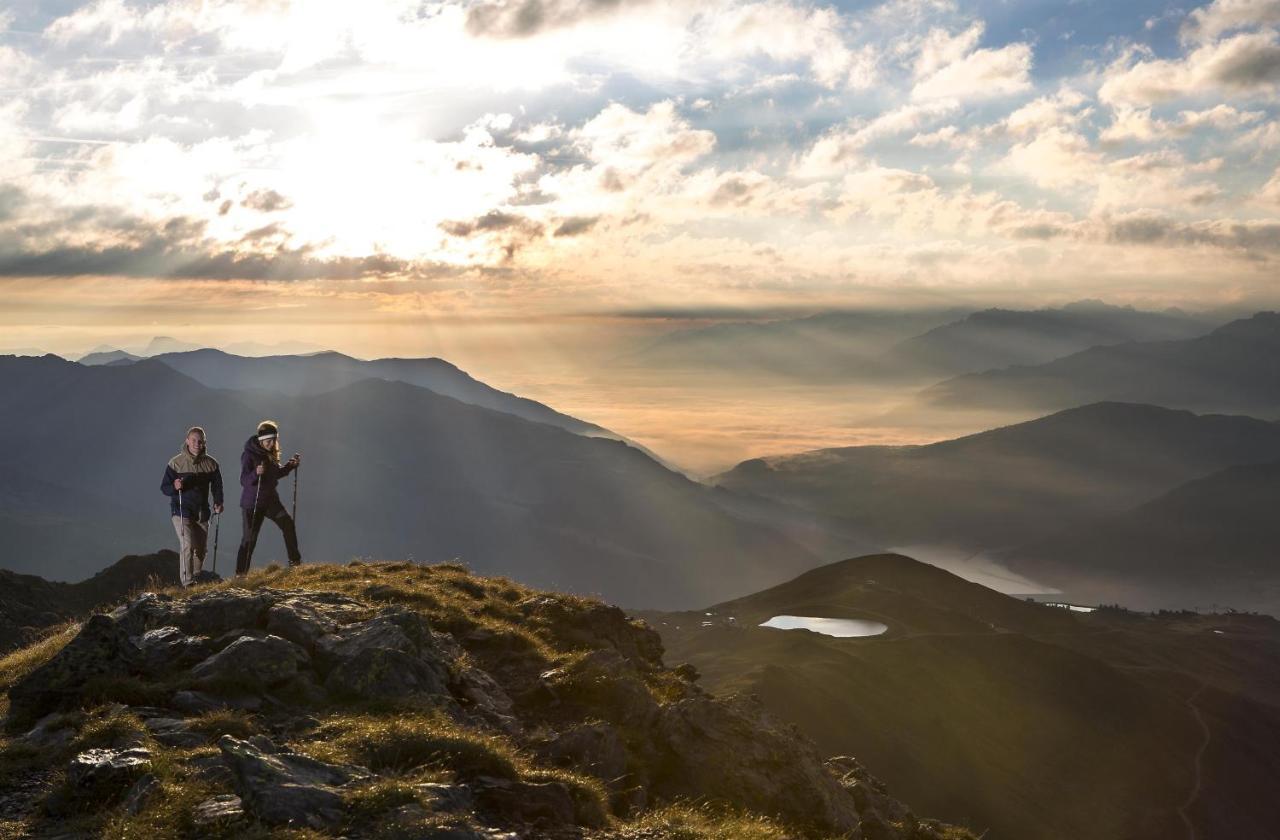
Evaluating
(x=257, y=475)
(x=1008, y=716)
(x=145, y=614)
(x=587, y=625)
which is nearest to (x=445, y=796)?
(x=145, y=614)

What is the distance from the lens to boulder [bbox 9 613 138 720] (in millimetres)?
14898

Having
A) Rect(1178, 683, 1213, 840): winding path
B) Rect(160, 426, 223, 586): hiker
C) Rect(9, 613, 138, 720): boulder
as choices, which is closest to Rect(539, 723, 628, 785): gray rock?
Rect(9, 613, 138, 720): boulder

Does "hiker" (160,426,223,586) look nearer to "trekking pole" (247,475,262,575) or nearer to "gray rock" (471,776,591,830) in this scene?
"trekking pole" (247,475,262,575)

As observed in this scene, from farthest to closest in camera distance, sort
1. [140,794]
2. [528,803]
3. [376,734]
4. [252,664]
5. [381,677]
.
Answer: [381,677]
[252,664]
[376,734]
[528,803]
[140,794]

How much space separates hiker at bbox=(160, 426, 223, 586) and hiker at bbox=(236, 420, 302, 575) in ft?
2.69

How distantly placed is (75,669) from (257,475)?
35.8 feet

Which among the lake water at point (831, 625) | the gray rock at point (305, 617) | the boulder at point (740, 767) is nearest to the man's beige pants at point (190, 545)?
the gray rock at point (305, 617)

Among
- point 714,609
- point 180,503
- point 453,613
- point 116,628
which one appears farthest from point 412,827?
point 714,609

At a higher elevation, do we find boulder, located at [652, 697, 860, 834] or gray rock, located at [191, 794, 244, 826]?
gray rock, located at [191, 794, 244, 826]

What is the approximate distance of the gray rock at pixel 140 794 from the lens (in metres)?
11.4

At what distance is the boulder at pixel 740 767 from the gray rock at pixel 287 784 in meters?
6.63

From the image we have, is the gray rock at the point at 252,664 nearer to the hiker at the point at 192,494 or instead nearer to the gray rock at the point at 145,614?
the gray rock at the point at 145,614

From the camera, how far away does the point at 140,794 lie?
11586 mm

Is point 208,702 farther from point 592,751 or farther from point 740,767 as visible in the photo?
point 740,767
